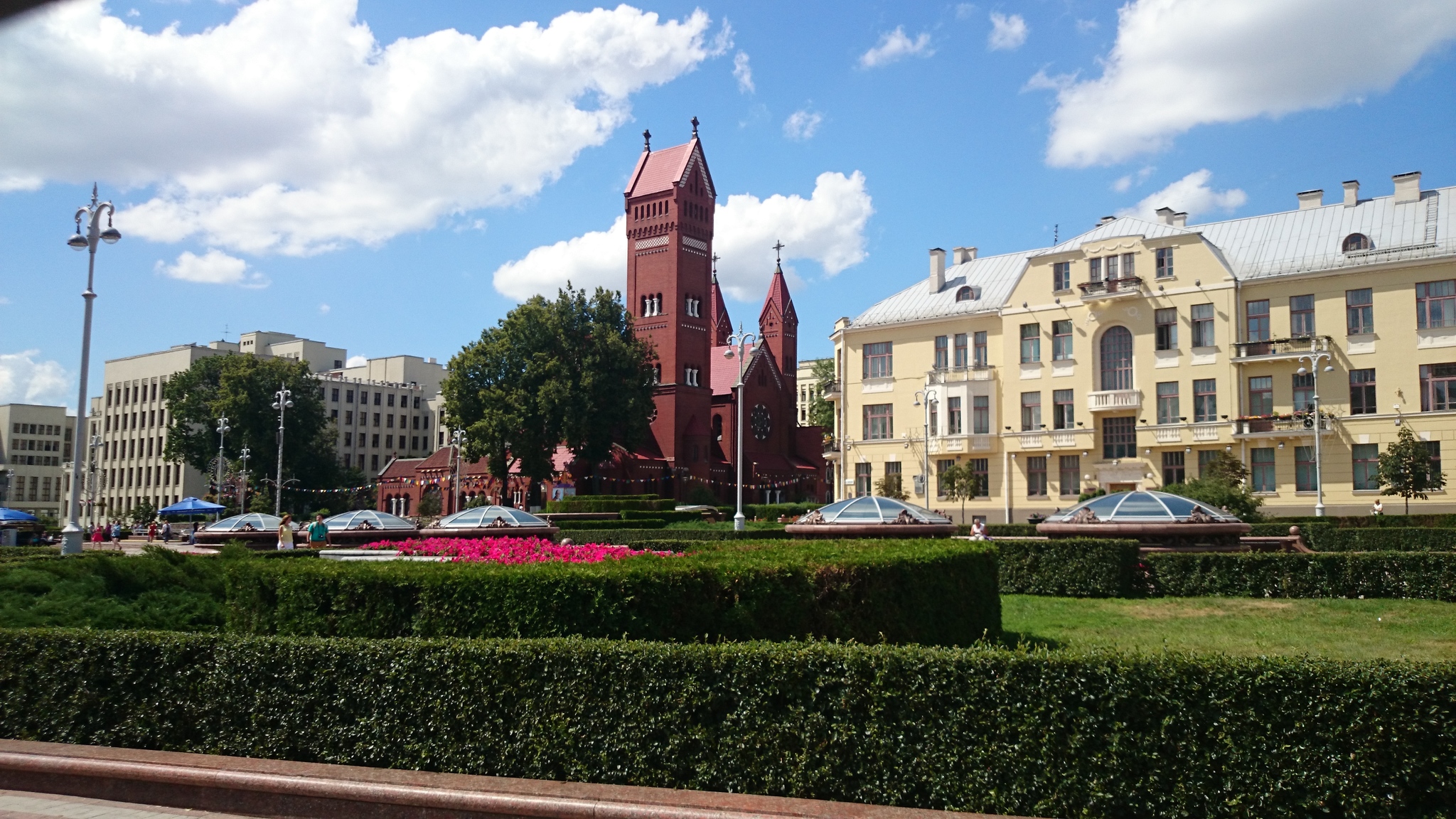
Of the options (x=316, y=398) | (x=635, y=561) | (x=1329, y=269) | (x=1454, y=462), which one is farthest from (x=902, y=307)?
(x=316, y=398)

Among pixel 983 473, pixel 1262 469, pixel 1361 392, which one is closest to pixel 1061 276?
pixel 983 473

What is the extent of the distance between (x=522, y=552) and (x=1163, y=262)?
37930 millimetres

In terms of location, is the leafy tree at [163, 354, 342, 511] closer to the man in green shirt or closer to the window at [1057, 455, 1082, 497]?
the man in green shirt

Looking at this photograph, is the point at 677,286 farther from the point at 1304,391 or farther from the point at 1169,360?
the point at 1304,391

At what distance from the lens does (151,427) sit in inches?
3871

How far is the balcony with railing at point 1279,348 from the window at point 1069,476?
7749 mm

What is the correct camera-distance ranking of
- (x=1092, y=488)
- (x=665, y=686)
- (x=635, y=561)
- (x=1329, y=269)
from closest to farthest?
(x=665, y=686) < (x=635, y=561) < (x=1329, y=269) < (x=1092, y=488)

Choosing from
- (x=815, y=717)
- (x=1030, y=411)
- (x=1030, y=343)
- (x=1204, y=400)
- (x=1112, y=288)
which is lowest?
(x=815, y=717)

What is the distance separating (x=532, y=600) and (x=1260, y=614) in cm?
1087

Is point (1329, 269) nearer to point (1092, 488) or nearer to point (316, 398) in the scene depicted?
point (1092, 488)

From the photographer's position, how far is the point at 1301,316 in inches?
1569

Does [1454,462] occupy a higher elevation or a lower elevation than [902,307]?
lower

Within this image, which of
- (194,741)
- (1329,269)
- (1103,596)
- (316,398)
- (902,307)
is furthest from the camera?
(316,398)

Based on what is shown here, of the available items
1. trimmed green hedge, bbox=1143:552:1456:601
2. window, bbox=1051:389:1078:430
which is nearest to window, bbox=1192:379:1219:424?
window, bbox=1051:389:1078:430
